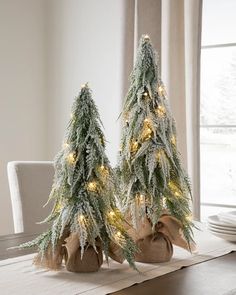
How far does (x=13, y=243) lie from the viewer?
1755 mm

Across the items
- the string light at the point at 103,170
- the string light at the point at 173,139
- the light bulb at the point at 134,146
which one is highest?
the string light at the point at 173,139

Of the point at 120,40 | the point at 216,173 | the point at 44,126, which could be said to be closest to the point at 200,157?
the point at 216,173

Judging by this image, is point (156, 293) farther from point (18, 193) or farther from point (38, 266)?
point (18, 193)

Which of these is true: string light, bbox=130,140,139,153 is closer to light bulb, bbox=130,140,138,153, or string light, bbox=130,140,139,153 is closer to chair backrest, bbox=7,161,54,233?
light bulb, bbox=130,140,138,153

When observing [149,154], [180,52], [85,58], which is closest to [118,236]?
[149,154]

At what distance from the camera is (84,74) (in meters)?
3.79

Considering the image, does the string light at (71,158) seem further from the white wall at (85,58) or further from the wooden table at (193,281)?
the white wall at (85,58)

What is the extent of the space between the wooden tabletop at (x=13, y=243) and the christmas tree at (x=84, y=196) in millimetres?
266

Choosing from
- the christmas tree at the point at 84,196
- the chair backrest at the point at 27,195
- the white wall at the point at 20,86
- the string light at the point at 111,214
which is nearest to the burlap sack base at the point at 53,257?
the christmas tree at the point at 84,196

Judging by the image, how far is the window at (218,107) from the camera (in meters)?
3.26

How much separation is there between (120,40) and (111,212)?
2.21 m

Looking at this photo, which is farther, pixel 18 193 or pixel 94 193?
pixel 18 193

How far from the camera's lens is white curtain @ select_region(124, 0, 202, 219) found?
316 cm

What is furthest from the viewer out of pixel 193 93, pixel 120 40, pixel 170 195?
pixel 120 40
